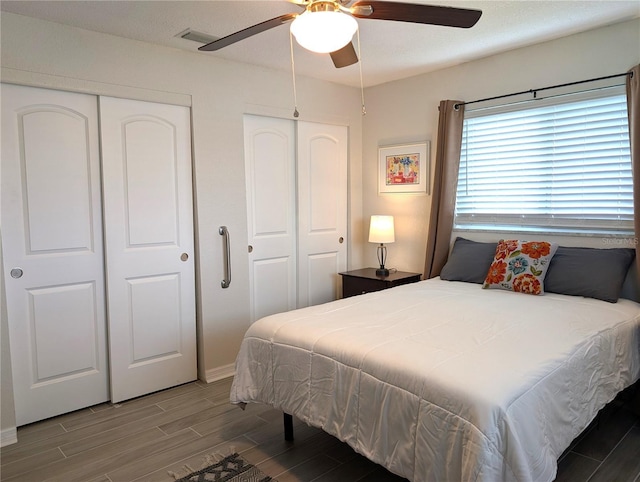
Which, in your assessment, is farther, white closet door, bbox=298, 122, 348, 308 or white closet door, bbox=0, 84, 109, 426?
white closet door, bbox=298, 122, 348, 308

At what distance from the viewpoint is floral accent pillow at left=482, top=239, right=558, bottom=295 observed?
295cm

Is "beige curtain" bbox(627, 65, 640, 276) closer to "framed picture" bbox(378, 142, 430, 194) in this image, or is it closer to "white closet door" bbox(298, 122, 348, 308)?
"framed picture" bbox(378, 142, 430, 194)

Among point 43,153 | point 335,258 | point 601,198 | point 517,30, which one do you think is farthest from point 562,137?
point 43,153

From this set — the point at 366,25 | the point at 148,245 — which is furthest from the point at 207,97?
the point at 366,25

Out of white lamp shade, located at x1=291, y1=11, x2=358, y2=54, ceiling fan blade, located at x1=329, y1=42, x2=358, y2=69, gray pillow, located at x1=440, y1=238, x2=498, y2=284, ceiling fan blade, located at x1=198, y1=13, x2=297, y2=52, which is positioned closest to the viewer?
white lamp shade, located at x1=291, y1=11, x2=358, y2=54

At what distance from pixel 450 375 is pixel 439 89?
285cm

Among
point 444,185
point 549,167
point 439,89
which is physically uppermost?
point 439,89

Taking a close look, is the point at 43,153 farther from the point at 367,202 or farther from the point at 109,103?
the point at 367,202

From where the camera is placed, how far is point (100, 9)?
99.5 inches

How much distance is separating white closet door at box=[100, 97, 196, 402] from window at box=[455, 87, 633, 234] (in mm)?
2242

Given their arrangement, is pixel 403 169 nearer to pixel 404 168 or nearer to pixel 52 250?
pixel 404 168

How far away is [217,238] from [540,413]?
250 cm

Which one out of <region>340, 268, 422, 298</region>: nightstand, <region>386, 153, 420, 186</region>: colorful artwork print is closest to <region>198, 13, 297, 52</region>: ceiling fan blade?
<region>386, 153, 420, 186</region>: colorful artwork print

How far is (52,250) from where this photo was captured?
280cm
